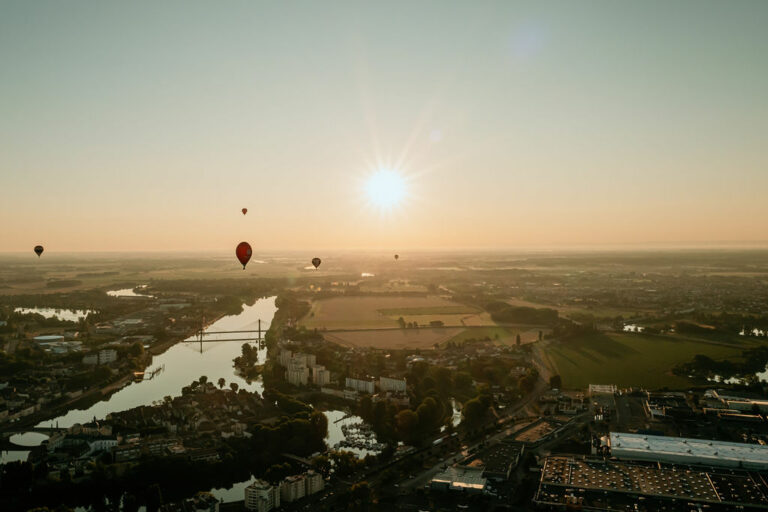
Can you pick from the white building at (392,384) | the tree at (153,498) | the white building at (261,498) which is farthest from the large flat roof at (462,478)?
the white building at (392,384)

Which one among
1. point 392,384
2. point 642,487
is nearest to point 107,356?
point 392,384

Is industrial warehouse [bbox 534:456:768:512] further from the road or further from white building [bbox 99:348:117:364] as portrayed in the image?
white building [bbox 99:348:117:364]

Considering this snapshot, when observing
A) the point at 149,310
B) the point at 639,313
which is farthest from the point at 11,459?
the point at 639,313

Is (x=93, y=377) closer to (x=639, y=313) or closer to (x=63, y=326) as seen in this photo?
(x=63, y=326)

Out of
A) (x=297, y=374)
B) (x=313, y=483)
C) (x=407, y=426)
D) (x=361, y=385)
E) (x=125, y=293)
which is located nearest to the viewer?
(x=313, y=483)

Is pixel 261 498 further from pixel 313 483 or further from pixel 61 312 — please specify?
pixel 61 312

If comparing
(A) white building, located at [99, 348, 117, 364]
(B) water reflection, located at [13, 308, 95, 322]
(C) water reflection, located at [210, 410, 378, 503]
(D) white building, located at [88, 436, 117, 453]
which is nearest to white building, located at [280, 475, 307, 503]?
(C) water reflection, located at [210, 410, 378, 503]

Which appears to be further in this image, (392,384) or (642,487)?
(392,384)
